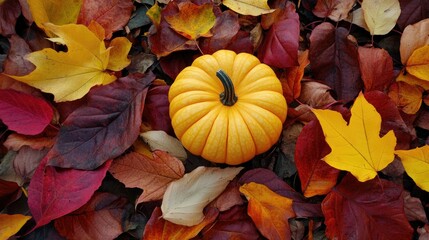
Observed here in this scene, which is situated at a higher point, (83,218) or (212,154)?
(212,154)

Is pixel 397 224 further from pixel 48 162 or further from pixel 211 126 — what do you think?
pixel 48 162

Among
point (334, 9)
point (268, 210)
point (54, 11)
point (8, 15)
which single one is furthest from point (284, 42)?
point (8, 15)

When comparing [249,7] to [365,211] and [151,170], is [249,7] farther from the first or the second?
[365,211]

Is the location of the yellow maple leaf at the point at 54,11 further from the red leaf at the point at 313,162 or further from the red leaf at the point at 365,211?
the red leaf at the point at 365,211

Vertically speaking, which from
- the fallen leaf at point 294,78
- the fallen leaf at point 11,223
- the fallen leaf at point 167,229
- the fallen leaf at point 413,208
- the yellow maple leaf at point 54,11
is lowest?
the fallen leaf at point 413,208

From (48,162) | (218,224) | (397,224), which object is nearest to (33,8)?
(48,162)

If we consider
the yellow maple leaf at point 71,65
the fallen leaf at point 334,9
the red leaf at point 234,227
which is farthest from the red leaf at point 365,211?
the yellow maple leaf at point 71,65
